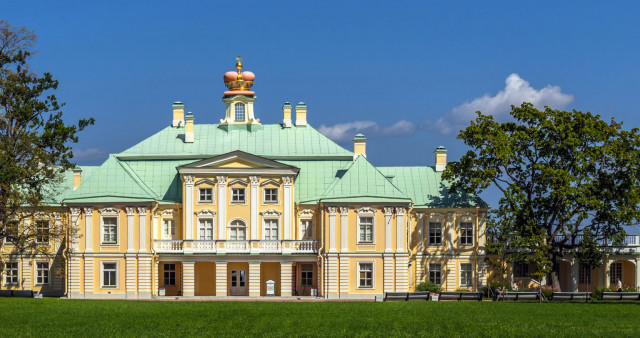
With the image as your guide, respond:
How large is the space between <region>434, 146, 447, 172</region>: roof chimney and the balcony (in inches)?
456

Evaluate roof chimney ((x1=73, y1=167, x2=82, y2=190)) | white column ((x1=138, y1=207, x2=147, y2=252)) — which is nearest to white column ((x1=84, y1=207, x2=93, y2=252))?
white column ((x1=138, y1=207, x2=147, y2=252))

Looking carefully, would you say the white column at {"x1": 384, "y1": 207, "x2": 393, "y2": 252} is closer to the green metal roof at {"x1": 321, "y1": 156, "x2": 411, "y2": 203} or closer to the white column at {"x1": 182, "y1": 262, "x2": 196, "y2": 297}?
the green metal roof at {"x1": 321, "y1": 156, "x2": 411, "y2": 203}

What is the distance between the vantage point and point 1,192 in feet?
206

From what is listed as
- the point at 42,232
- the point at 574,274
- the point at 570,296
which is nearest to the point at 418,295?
the point at 570,296

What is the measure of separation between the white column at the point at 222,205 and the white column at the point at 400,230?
10.5 m

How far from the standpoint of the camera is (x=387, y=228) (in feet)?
232

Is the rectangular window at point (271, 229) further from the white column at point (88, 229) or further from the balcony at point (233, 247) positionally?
the white column at point (88, 229)

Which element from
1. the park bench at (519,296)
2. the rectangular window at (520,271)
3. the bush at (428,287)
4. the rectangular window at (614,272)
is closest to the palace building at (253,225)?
the bush at (428,287)

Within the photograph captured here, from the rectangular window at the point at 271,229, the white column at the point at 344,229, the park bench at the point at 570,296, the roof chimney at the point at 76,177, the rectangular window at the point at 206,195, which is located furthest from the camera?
the roof chimney at the point at 76,177

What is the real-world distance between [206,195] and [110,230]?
6203 millimetres

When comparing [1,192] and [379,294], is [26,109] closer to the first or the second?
[1,192]

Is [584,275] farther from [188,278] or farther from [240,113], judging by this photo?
[188,278]

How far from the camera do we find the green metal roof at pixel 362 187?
70.9 meters

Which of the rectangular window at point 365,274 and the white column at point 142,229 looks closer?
the white column at point 142,229
